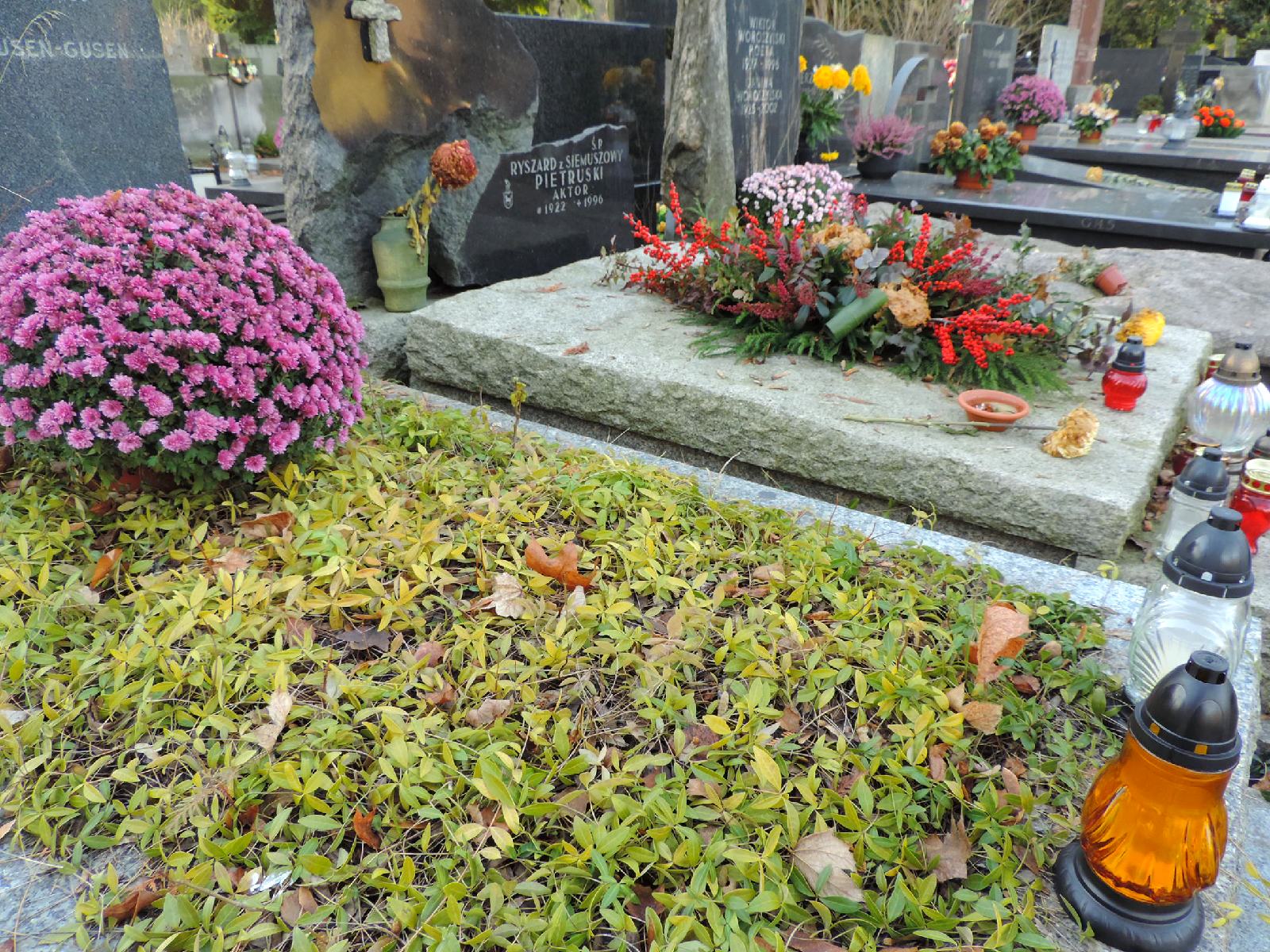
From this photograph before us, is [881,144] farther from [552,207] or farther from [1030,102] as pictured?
[552,207]

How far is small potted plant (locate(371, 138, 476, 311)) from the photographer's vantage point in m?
4.34

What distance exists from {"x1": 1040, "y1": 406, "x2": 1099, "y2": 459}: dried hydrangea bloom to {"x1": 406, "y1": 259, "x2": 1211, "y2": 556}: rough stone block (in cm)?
4

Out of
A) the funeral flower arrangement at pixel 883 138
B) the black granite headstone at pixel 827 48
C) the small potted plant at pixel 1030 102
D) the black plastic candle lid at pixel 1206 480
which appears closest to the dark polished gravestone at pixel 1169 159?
the small potted plant at pixel 1030 102

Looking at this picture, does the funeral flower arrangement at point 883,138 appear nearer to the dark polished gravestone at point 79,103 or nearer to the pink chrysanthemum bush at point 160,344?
the dark polished gravestone at point 79,103

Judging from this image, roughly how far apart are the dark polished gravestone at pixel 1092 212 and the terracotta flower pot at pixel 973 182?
0.09 m

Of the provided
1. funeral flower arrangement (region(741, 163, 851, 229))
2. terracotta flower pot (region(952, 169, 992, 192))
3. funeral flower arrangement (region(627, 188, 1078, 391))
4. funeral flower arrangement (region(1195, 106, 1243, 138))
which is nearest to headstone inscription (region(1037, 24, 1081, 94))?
funeral flower arrangement (region(1195, 106, 1243, 138))

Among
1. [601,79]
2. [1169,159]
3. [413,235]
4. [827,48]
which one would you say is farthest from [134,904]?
[1169,159]

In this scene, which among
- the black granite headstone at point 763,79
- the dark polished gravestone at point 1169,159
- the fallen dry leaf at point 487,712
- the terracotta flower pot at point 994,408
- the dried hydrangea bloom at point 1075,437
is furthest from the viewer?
the dark polished gravestone at point 1169,159

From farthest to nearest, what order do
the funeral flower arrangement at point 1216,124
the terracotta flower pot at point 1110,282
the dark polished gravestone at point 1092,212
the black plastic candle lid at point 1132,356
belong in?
the funeral flower arrangement at point 1216,124, the dark polished gravestone at point 1092,212, the terracotta flower pot at point 1110,282, the black plastic candle lid at point 1132,356

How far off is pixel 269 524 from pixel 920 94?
10762 millimetres

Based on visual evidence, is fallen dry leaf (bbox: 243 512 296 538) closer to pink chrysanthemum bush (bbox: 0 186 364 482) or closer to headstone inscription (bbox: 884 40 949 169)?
pink chrysanthemum bush (bbox: 0 186 364 482)

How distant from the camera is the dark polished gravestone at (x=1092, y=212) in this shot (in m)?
7.26

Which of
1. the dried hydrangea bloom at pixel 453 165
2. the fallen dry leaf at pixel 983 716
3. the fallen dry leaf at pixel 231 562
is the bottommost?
the fallen dry leaf at pixel 983 716

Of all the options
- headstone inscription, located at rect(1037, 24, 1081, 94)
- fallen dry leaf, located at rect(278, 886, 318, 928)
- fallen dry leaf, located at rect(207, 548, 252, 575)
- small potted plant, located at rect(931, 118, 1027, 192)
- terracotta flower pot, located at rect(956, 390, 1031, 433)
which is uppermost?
headstone inscription, located at rect(1037, 24, 1081, 94)
